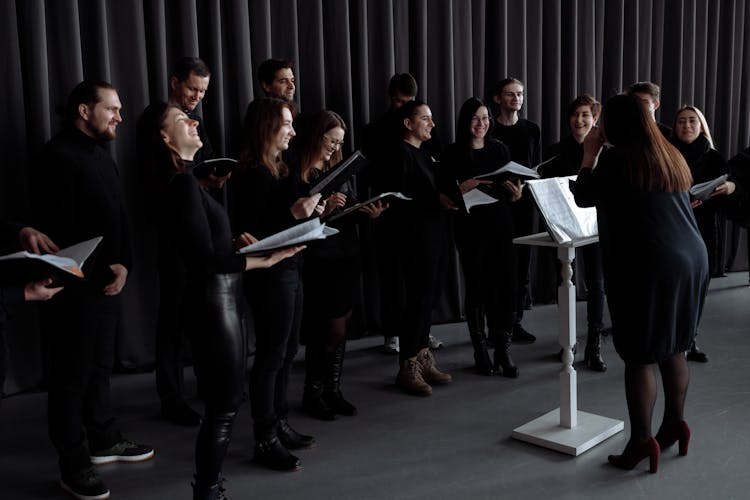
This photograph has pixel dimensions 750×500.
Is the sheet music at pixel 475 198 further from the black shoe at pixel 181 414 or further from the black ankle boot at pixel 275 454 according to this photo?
the black shoe at pixel 181 414

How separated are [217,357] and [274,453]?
74 cm

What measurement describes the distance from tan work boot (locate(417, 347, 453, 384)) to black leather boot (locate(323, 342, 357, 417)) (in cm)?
48

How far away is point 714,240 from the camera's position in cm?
397

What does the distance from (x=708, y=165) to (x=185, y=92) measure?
2.53 metres

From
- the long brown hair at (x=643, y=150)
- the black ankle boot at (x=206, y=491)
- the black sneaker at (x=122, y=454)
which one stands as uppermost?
the long brown hair at (x=643, y=150)

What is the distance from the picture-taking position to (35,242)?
7.88 feet

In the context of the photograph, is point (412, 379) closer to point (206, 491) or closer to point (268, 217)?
point (268, 217)

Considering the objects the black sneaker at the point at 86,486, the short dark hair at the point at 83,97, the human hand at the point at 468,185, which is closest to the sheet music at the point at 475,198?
the human hand at the point at 468,185

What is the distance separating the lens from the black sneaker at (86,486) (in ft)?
8.13

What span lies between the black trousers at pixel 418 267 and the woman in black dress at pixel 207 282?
51.6 inches

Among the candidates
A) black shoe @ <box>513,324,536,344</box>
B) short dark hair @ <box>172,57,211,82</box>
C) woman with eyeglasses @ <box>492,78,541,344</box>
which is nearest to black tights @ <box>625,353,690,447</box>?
woman with eyeglasses @ <box>492,78,541,344</box>

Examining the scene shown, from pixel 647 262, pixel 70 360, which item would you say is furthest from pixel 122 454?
pixel 647 262

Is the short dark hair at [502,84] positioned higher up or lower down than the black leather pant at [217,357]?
higher up

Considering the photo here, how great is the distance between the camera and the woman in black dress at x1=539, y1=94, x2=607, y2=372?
376 centimetres
